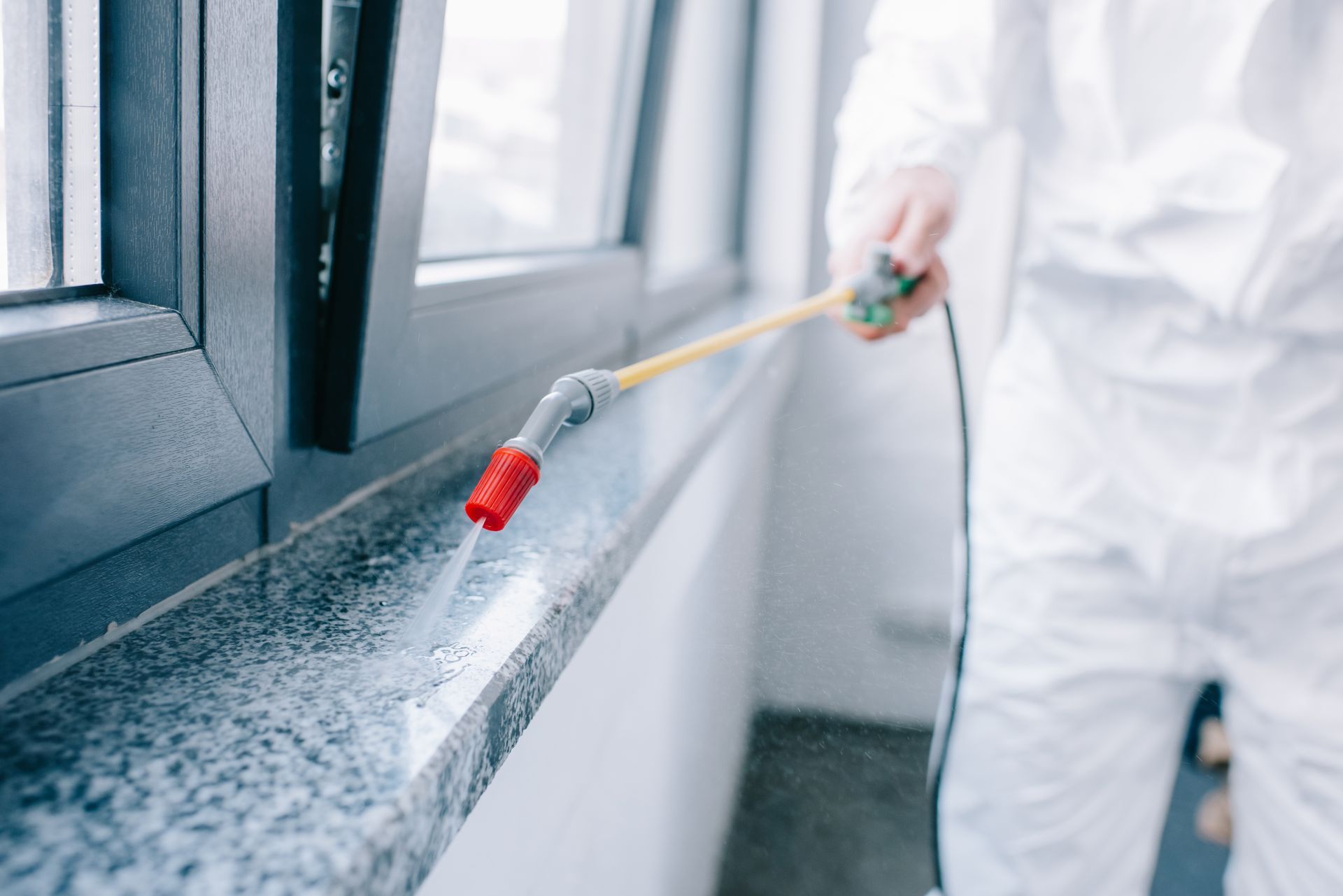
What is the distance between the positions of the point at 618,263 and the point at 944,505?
0.63m

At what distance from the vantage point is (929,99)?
0.77 meters

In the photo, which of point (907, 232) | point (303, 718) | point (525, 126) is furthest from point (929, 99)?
point (303, 718)

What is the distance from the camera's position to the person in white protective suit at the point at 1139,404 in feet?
2.32

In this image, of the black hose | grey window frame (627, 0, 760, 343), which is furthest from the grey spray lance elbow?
grey window frame (627, 0, 760, 343)

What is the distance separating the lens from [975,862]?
0.94 m

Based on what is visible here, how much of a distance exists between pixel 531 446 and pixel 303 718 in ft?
0.47

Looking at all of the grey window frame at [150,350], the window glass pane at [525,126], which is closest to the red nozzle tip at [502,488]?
the grey window frame at [150,350]

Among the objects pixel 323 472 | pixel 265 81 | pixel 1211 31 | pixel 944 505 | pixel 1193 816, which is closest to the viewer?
pixel 265 81

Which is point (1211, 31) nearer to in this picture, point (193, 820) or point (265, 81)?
point (265, 81)

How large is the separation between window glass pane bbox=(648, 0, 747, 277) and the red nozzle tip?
3.88ft

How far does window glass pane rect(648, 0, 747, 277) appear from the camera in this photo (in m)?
1.63

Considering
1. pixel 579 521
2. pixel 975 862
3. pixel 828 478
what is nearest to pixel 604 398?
pixel 579 521

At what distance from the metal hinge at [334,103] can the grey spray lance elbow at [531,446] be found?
0.62ft

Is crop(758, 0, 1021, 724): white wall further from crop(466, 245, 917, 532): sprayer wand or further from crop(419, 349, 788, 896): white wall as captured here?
crop(466, 245, 917, 532): sprayer wand
